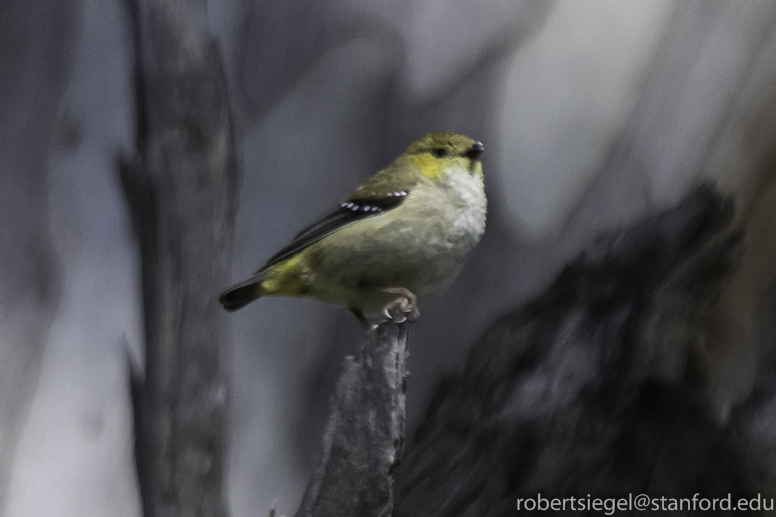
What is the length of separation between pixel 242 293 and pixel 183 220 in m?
0.54

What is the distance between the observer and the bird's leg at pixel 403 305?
1.52 m

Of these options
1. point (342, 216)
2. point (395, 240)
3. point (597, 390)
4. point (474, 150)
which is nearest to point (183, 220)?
point (342, 216)

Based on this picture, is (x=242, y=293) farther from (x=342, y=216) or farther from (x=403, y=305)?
(x=403, y=305)

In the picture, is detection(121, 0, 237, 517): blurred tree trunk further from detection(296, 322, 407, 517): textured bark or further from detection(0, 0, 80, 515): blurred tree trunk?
detection(296, 322, 407, 517): textured bark

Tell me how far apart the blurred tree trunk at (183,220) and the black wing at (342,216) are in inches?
20.0

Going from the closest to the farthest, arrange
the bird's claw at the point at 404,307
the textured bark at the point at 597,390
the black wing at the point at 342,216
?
the bird's claw at the point at 404,307
the black wing at the point at 342,216
the textured bark at the point at 597,390

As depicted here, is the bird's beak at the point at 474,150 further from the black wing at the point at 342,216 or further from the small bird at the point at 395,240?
the black wing at the point at 342,216

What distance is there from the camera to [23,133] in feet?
7.11

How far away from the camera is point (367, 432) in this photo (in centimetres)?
138

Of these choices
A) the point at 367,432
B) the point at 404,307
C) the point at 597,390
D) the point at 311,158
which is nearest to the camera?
the point at 367,432

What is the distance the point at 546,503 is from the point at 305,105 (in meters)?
1.54

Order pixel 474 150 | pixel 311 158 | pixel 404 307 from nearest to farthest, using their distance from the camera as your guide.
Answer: pixel 404 307, pixel 474 150, pixel 311 158

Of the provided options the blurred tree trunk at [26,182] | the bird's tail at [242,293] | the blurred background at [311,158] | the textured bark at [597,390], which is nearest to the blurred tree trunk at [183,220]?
the blurred background at [311,158]

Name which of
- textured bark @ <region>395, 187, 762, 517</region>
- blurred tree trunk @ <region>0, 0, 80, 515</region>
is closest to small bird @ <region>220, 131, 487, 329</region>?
textured bark @ <region>395, 187, 762, 517</region>
